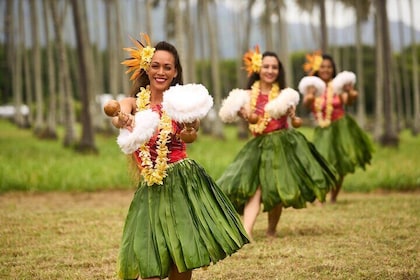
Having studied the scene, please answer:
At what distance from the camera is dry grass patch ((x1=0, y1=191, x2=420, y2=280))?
203 inches

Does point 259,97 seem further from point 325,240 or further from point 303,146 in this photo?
point 325,240

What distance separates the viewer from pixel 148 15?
757 inches

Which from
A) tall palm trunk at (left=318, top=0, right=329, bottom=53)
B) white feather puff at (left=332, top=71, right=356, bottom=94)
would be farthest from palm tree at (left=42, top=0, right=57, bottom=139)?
white feather puff at (left=332, top=71, right=356, bottom=94)

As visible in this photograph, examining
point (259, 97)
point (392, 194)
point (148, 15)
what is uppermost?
point (148, 15)

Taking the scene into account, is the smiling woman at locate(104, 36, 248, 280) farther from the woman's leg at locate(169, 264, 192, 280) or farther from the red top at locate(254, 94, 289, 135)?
the red top at locate(254, 94, 289, 135)

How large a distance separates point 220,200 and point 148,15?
15640 mm

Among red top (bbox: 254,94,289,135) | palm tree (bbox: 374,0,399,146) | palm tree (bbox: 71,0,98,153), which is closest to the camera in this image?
red top (bbox: 254,94,289,135)

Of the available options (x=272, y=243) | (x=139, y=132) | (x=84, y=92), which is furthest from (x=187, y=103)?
(x=84, y=92)

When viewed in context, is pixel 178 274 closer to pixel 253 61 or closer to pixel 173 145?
pixel 173 145

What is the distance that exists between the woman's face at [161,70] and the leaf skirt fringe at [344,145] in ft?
16.1

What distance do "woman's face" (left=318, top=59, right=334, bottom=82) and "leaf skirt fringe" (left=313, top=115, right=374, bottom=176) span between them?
1.88ft

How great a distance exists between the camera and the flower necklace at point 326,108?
895 centimetres

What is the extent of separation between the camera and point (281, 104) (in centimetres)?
639

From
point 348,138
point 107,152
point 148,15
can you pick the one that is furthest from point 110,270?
point 148,15
